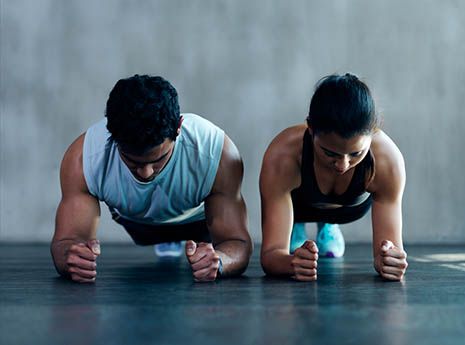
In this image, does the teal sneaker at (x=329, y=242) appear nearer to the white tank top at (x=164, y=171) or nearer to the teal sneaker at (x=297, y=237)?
the teal sneaker at (x=297, y=237)

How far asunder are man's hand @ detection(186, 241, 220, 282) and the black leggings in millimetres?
674

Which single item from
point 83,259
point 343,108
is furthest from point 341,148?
point 83,259

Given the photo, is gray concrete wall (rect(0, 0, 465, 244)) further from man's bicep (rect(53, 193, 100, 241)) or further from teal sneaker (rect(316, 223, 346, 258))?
man's bicep (rect(53, 193, 100, 241))

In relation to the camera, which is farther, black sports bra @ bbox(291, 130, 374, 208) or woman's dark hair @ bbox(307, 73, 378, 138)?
black sports bra @ bbox(291, 130, 374, 208)

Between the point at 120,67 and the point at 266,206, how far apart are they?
2743 mm

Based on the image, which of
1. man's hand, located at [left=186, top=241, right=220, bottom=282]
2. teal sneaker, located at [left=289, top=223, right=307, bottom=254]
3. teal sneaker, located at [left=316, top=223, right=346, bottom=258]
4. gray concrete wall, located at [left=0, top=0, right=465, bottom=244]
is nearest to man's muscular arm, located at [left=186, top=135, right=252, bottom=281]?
man's hand, located at [left=186, top=241, right=220, bottom=282]

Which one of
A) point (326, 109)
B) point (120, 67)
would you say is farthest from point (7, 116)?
point (326, 109)

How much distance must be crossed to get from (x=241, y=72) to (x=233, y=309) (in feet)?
10.8

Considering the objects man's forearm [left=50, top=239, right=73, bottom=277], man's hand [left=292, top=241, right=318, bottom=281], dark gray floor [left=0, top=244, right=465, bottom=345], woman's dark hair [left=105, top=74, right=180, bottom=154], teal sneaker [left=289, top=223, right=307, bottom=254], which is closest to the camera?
dark gray floor [left=0, top=244, right=465, bottom=345]

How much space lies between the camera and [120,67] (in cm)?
471

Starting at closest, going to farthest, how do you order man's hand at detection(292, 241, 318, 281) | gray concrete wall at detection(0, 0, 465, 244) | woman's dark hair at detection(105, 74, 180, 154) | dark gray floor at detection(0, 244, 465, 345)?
dark gray floor at detection(0, 244, 465, 345)
woman's dark hair at detection(105, 74, 180, 154)
man's hand at detection(292, 241, 318, 281)
gray concrete wall at detection(0, 0, 465, 244)

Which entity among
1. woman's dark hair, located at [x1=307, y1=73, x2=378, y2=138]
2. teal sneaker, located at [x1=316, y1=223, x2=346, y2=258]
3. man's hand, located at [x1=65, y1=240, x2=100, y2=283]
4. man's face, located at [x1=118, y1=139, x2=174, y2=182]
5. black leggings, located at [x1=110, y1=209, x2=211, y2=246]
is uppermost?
woman's dark hair, located at [x1=307, y1=73, x2=378, y2=138]

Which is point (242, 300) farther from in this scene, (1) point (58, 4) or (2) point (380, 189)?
(1) point (58, 4)

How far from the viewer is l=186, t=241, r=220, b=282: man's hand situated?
6.36ft
